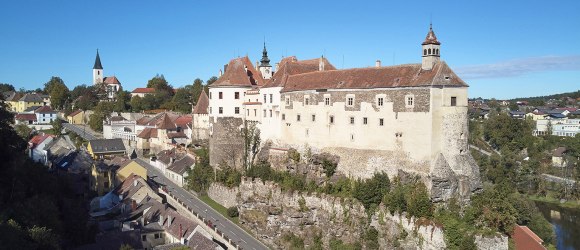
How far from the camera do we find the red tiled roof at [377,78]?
34656mm

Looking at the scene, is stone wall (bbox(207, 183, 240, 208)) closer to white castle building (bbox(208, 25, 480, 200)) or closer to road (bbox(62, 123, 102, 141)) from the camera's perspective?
white castle building (bbox(208, 25, 480, 200))

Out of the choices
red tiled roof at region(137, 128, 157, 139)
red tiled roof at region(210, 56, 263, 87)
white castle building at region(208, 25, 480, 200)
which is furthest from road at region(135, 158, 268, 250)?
red tiled roof at region(137, 128, 157, 139)

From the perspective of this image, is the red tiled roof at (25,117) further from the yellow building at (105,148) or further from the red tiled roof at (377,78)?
the red tiled roof at (377,78)

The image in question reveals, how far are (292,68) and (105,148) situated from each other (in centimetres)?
3383

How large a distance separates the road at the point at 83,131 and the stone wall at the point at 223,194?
3946 cm

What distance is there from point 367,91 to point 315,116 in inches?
241

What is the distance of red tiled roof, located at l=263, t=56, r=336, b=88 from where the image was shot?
157 feet

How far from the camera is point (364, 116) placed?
38.5 m

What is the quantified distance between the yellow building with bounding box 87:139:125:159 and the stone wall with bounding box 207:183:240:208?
24.2m

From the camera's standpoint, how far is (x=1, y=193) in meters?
31.5

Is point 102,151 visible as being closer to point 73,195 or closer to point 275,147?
point 73,195

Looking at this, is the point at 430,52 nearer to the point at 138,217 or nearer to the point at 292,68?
the point at 292,68

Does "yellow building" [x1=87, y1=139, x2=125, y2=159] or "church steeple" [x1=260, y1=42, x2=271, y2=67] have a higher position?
"church steeple" [x1=260, y1=42, x2=271, y2=67]

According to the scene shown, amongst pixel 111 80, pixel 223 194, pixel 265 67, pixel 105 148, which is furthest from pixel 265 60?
pixel 111 80
